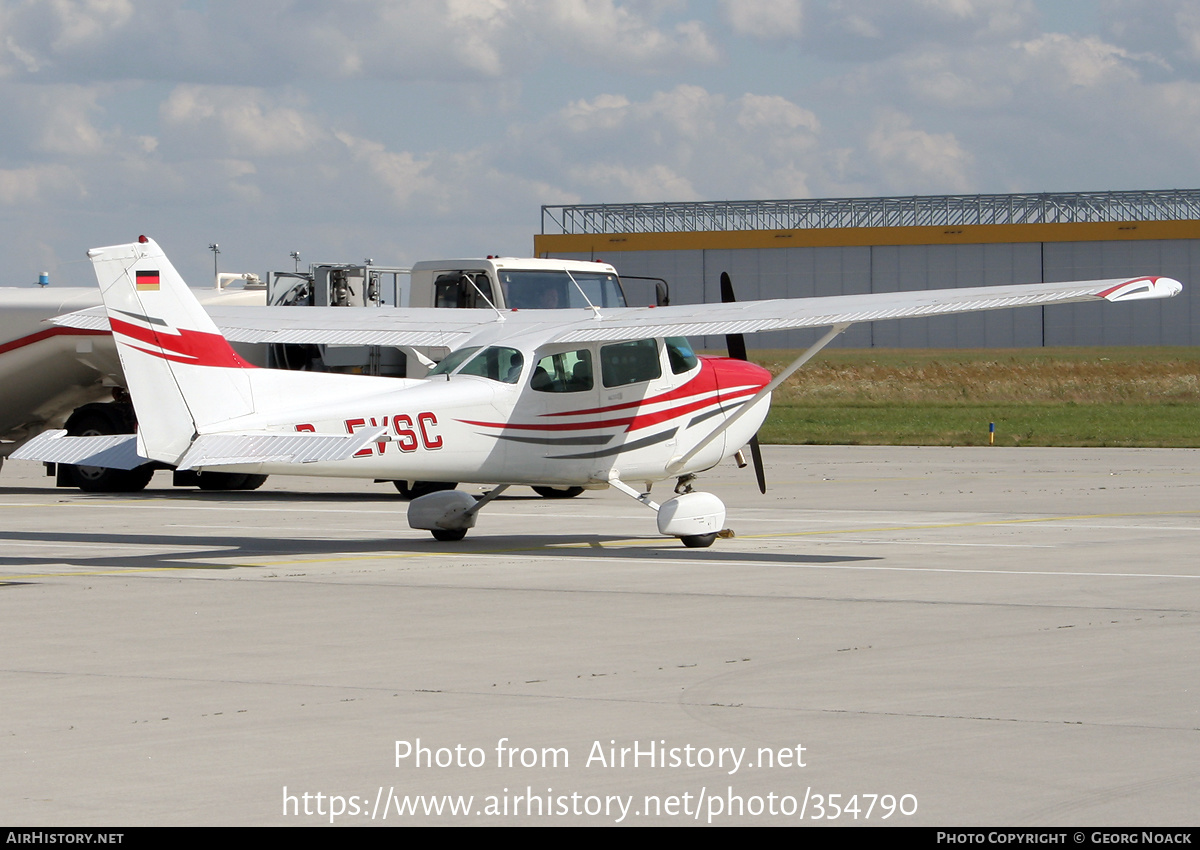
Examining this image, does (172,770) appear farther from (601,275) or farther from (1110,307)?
(1110,307)

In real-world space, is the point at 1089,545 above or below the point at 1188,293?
below

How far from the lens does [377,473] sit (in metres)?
13.4

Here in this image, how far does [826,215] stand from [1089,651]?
87835 mm

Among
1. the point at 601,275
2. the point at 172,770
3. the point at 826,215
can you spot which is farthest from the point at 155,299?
the point at 826,215

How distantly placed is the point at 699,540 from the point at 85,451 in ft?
19.1

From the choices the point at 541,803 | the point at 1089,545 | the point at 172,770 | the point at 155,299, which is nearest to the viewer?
the point at 541,803

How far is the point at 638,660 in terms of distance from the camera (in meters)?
8.80

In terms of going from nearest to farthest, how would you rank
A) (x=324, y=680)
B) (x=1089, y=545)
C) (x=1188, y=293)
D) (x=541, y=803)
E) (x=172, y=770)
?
(x=541, y=803) < (x=172, y=770) < (x=324, y=680) < (x=1089, y=545) < (x=1188, y=293)

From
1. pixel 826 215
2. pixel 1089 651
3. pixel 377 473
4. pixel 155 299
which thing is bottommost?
pixel 1089 651

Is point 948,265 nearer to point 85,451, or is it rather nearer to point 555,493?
point 555,493

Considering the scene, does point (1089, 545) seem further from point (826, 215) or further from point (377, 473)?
point (826, 215)

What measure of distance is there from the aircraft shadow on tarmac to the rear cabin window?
1.70 meters

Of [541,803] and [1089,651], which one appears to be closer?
[541,803]

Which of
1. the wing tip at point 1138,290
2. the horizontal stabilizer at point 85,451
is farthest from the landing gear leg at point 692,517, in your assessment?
the horizontal stabilizer at point 85,451
